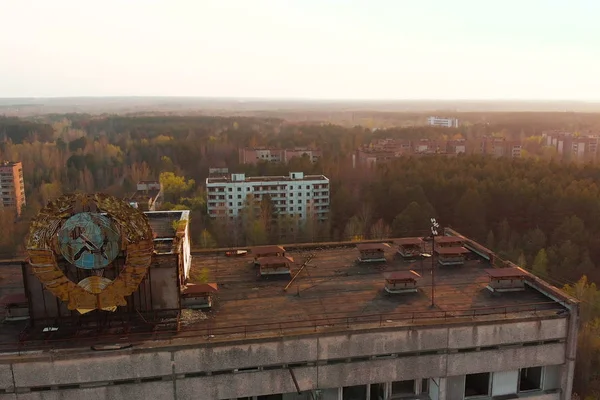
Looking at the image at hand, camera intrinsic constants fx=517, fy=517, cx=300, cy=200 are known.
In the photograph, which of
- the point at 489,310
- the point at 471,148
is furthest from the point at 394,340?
the point at 471,148

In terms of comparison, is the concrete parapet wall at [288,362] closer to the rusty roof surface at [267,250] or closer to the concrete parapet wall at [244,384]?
the concrete parapet wall at [244,384]

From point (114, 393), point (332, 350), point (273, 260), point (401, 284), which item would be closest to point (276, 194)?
point (273, 260)

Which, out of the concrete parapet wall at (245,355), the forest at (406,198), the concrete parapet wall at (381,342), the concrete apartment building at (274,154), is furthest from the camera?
the concrete apartment building at (274,154)

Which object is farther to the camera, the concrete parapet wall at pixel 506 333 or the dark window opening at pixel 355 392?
the dark window opening at pixel 355 392

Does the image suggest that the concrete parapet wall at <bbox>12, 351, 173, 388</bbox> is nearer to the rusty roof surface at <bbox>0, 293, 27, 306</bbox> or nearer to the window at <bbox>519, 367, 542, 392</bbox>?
the rusty roof surface at <bbox>0, 293, 27, 306</bbox>

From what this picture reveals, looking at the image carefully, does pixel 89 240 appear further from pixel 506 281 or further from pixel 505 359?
pixel 506 281

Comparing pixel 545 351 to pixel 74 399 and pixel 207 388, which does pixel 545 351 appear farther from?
pixel 74 399

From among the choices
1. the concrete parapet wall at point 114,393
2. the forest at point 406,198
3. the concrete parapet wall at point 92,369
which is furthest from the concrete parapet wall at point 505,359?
the forest at point 406,198
